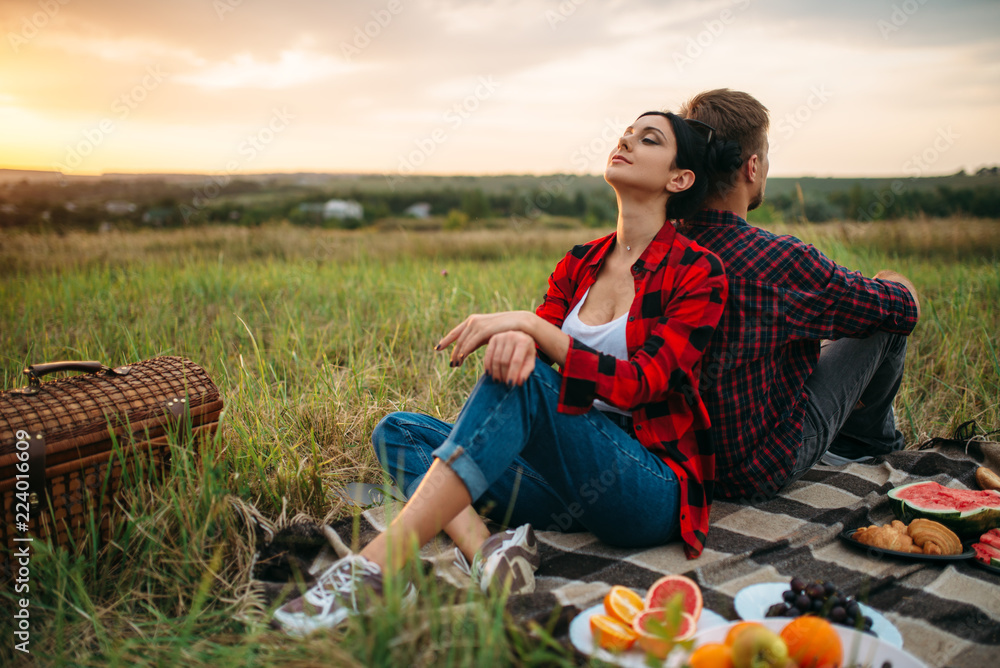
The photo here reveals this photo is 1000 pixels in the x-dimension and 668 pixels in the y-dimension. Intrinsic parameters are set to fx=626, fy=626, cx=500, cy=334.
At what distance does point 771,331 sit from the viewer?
2.26 metres

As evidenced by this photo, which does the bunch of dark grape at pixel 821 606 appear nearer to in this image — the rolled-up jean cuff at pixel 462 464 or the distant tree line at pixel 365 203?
the rolled-up jean cuff at pixel 462 464

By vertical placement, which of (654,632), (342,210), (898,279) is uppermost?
(342,210)

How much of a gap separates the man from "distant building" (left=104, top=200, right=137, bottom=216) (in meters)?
18.5

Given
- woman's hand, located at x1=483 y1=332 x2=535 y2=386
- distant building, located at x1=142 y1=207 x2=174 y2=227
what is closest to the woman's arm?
woman's hand, located at x1=483 y1=332 x2=535 y2=386

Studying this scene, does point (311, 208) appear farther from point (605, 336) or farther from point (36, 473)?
point (605, 336)

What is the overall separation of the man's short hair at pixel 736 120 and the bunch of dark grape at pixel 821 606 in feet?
4.62

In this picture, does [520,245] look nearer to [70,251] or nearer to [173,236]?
[173,236]

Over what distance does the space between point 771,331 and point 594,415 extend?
2.59ft

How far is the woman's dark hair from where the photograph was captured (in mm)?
2225

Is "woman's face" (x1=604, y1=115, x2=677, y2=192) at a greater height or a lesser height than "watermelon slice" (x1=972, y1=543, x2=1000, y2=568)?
greater

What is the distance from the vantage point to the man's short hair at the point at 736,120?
2.36 metres

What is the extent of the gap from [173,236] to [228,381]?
9.38 metres

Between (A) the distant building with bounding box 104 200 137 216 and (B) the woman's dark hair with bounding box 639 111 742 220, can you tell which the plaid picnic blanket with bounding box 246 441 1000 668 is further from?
(A) the distant building with bounding box 104 200 137 216

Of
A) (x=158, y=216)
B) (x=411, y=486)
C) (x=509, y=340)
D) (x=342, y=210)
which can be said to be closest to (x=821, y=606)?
(x=509, y=340)
